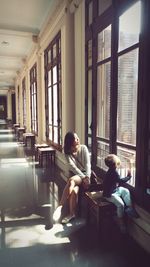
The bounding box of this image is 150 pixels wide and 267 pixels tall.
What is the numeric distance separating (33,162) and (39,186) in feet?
7.63

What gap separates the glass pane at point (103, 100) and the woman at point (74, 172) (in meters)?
0.50

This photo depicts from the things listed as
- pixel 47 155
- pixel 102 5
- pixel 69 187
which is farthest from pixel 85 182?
pixel 47 155

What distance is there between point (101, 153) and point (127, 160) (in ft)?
2.69

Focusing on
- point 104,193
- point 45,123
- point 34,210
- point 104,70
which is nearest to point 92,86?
point 104,70

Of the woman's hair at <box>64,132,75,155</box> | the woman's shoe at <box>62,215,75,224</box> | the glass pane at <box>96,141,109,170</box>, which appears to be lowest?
the woman's shoe at <box>62,215,75,224</box>

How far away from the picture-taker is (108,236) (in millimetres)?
2812

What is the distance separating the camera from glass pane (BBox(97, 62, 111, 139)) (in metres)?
3.60

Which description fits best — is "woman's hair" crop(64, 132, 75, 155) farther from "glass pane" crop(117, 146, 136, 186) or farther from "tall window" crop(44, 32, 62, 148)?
"tall window" crop(44, 32, 62, 148)

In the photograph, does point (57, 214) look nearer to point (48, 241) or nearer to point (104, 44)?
point (48, 241)

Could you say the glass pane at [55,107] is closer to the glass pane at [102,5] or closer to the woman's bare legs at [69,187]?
the glass pane at [102,5]

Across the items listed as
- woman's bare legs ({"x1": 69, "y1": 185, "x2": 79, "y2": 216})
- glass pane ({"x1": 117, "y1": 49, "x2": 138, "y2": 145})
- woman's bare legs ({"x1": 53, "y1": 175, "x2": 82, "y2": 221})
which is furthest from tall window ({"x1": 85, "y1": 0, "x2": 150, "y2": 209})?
woman's bare legs ({"x1": 69, "y1": 185, "x2": 79, "y2": 216})

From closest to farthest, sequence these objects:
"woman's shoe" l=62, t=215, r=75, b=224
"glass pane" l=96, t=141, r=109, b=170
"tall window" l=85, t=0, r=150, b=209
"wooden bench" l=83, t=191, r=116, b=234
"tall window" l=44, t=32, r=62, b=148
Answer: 1. "tall window" l=85, t=0, r=150, b=209
2. "wooden bench" l=83, t=191, r=116, b=234
3. "woman's shoe" l=62, t=215, r=75, b=224
4. "glass pane" l=96, t=141, r=109, b=170
5. "tall window" l=44, t=32, r=62, b=148

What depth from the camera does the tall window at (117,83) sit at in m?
2.64

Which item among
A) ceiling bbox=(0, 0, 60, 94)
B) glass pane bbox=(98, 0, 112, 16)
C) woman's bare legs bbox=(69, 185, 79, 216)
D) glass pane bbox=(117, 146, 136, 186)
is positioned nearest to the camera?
glass pane bbox=(117, 146, 136, 186)
